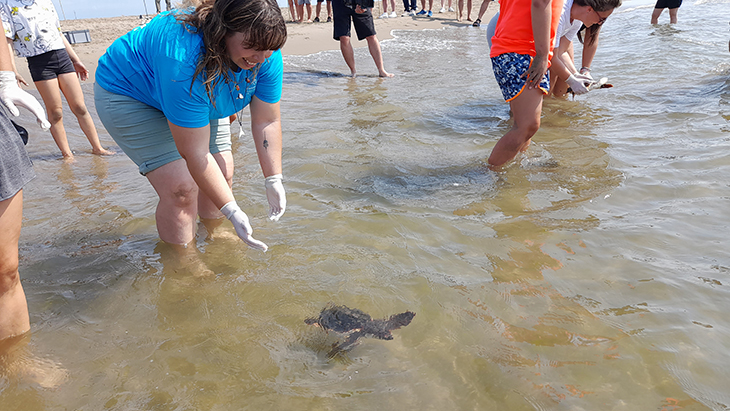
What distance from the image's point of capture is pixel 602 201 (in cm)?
316

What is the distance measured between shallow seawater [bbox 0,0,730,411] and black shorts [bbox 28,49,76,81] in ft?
2.70

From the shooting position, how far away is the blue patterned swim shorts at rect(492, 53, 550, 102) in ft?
11.1

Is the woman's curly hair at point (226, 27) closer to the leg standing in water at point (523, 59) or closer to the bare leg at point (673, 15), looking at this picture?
the leg standing in water at point (523, 59)

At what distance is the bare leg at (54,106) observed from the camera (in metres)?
4.15

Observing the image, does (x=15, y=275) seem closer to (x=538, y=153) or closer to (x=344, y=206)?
(x=344, y=206)

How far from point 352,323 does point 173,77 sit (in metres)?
1.34

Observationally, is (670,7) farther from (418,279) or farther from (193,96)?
(193,96)

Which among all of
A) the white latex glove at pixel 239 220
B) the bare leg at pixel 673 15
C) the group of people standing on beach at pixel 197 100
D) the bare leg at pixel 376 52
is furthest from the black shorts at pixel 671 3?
the white latex glove at pixel 239 220

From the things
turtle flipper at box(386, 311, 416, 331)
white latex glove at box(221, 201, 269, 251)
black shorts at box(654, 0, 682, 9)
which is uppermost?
black shorts at box(654, 0, 682, 9)

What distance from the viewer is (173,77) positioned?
198cm

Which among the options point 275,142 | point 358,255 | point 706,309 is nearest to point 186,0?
point 275,142

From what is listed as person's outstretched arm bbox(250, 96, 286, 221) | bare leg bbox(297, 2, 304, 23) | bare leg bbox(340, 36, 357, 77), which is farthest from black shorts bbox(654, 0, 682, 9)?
person's outstretched arm bbox(250, 96, 286, 221)

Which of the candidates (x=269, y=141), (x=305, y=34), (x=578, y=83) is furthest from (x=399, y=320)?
(x=305, y=34)

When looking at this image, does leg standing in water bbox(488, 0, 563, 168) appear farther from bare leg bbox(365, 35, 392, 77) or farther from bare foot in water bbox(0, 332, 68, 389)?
bare leg bbox(365, 35, 392, 77)
